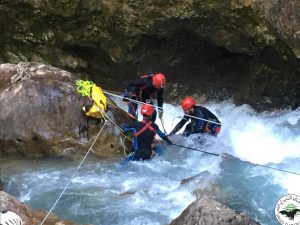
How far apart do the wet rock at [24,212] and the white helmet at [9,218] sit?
9 cm

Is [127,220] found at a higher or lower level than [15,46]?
lower

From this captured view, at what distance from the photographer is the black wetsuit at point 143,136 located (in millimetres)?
8117

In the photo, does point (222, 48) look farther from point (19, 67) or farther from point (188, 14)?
point (19, 67)

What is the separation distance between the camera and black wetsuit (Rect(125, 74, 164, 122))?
9.14m

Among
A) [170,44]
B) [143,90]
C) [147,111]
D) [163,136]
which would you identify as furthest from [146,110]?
[170,44]

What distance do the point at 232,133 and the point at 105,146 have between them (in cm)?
282

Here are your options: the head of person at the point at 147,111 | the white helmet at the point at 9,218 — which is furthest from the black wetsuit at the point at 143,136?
the white helmet at the point at 9,218

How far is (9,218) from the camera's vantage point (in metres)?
5.14

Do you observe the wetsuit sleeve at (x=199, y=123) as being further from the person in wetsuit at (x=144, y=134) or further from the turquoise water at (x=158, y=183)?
the person in wetsuit at (x=144, y=134)

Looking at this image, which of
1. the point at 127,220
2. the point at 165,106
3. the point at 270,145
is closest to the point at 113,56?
the point at 165,106

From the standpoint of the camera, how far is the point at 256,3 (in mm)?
8836

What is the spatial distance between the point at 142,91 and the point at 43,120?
199 centimetres

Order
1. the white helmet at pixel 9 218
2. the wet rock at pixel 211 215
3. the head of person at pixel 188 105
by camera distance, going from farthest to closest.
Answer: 1. the head of person at pixel 188 105
2. the wet rock at pixel 211 215
3. the white helmet at pixel 9 218

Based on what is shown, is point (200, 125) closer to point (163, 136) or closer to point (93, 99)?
point (163, 136)
